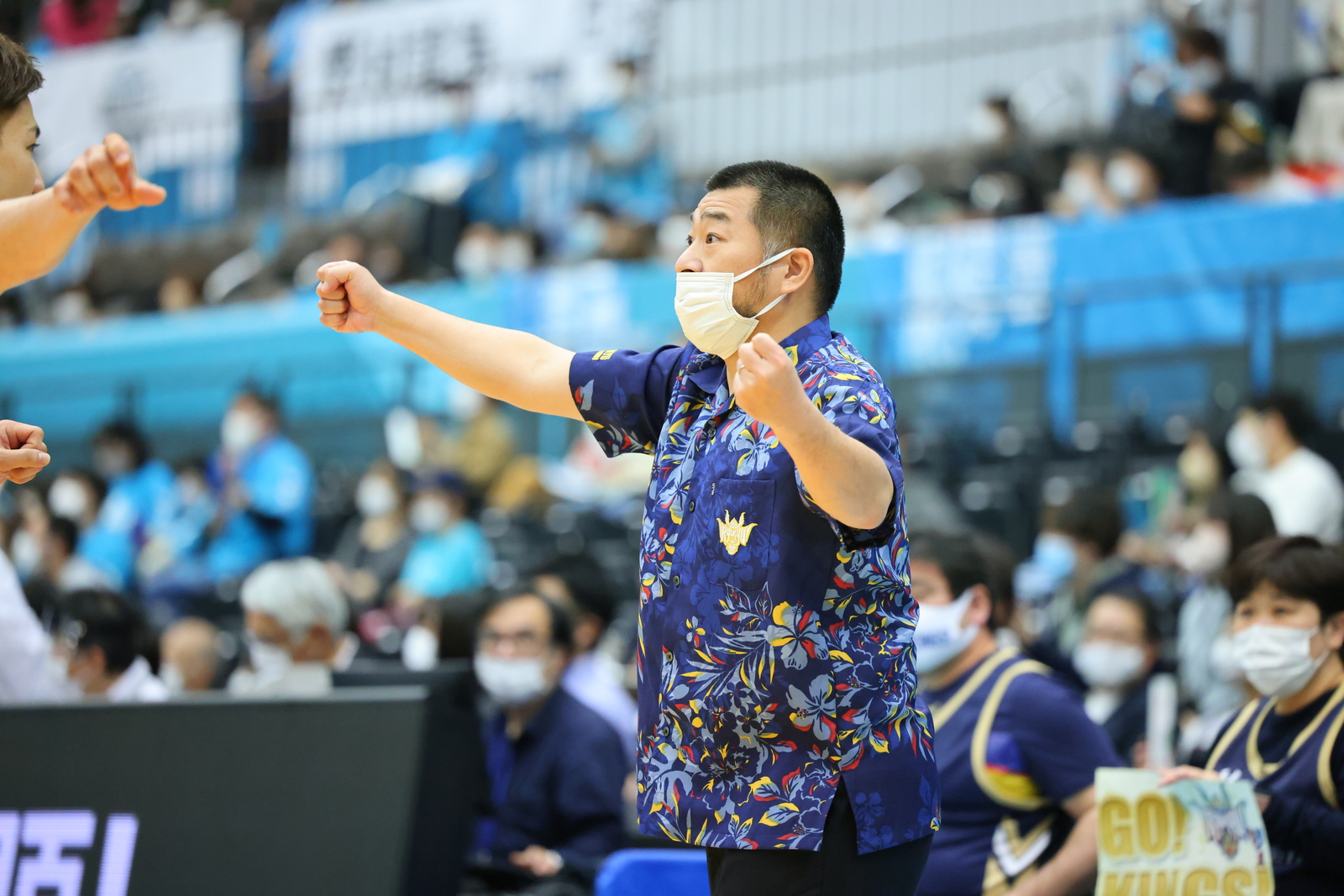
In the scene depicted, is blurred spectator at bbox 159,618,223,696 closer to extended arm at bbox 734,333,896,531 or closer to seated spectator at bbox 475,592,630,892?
seated spectator at bbox 475,592,630,892

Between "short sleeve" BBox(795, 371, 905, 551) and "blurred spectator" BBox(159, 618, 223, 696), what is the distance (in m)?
4.60

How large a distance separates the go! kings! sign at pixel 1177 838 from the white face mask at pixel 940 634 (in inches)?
22.0

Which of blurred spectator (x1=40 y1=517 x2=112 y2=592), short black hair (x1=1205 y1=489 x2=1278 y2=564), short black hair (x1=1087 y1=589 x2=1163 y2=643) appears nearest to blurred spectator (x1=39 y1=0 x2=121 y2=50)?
blurred spectator (x1=40 y1=517 x2=112 y2=592)

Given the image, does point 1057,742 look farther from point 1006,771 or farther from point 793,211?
point 793,211

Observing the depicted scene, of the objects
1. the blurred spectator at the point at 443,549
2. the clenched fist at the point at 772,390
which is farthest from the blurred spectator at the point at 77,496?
the clenched fist at the point at 772,390

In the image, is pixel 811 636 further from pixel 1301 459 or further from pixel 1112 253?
pixel 1112 253

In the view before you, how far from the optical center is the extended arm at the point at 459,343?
2.61m

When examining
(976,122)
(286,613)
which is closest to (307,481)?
(286,613)

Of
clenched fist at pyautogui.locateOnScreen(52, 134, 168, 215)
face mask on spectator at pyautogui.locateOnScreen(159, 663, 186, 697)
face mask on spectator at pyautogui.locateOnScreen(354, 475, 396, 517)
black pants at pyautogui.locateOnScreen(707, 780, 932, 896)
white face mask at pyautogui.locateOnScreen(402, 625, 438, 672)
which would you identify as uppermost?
clenched fist at pyautogui.locateOnScreen(52, 134, 168, 215)

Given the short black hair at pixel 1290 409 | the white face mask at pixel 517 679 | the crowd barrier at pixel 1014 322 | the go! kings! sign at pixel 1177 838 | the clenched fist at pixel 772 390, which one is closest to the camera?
the clenched fist at pixel 772 390

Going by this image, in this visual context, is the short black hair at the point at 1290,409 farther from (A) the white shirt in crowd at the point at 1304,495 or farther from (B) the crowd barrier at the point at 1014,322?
(B) the crowd barrier at the point at 1014,322

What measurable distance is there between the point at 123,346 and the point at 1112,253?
7.59m

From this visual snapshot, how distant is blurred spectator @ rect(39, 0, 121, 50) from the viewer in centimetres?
1678

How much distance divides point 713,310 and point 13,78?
138 cm
